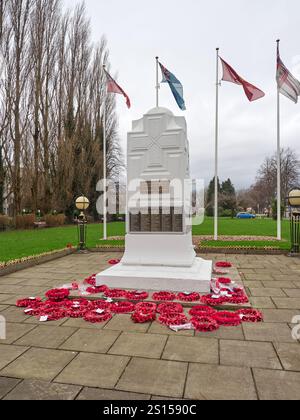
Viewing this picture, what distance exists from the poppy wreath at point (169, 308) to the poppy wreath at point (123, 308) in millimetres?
396

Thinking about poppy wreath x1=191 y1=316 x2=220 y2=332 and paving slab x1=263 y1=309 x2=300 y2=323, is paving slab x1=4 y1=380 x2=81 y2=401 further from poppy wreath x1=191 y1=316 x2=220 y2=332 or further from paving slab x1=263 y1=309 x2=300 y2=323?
paving slab x1=263 y1=309 x2=300 y2=323

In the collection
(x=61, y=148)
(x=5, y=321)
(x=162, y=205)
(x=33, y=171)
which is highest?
(x=61, y=148)

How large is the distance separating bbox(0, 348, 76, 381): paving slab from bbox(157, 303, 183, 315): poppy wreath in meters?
1.42

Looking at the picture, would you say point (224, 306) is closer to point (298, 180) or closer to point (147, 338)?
point (147, 338)

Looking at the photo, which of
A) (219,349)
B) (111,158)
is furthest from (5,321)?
(111,158)

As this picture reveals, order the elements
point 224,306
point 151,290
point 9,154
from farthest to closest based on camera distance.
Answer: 1. point 9,154
2. point 151,290
3. point 224,306

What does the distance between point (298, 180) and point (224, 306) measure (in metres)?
44.2

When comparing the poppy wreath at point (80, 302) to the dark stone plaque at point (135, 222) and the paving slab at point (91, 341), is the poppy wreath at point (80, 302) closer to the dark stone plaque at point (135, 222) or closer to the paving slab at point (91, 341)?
the paving slab at point (91, 341)

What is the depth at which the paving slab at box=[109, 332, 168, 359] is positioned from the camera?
2.73 m

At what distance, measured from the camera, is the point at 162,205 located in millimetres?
5402

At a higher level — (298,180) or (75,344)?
(298,180)

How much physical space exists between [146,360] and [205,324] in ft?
3.21

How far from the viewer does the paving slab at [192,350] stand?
2.62 m

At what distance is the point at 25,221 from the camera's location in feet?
60.8
